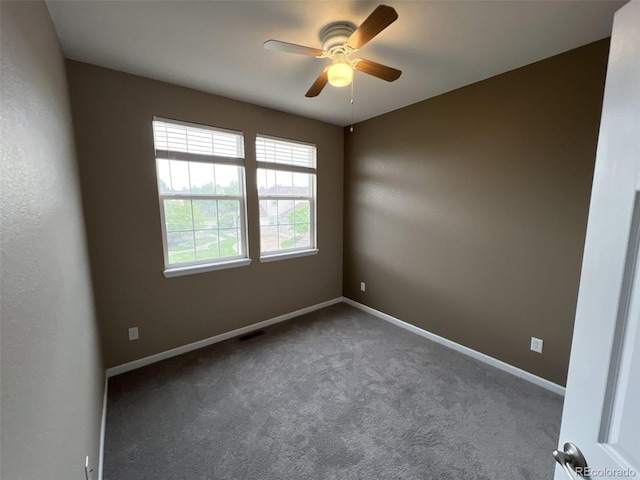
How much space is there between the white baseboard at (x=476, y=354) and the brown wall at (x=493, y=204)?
6 centimetres

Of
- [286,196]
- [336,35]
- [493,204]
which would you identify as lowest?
[493,204]

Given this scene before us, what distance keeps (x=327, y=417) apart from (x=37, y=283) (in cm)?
180

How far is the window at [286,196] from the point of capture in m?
3.13

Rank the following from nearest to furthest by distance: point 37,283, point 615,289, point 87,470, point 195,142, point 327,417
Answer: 1. point 615,289
2. point 37,283
3. point 87,470
4. point 327,417
5. point 195,142

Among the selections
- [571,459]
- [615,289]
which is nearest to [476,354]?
[571,459]

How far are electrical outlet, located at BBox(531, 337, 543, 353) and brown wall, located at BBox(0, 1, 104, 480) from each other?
295 cm

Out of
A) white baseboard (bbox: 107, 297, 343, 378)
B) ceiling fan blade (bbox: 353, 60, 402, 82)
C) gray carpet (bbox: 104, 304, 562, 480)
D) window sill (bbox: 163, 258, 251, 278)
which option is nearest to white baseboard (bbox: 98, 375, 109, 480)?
gray carpet (bbox: 104, 304, 562, 480)

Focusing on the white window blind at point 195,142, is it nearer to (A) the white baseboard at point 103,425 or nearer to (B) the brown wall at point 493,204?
(B) the brown wall at point 493,204

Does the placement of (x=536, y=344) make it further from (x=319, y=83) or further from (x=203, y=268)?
(x=203, y=268)

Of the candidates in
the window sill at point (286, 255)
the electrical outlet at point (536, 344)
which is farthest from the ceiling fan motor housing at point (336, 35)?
the electrical outlet at point (536, 344)

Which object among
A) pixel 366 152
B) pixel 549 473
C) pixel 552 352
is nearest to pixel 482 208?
pixel 552 352

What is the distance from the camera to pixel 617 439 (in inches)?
23.2

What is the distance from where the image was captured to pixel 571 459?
68 centimetres

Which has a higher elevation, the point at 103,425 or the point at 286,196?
the point at 286,196
